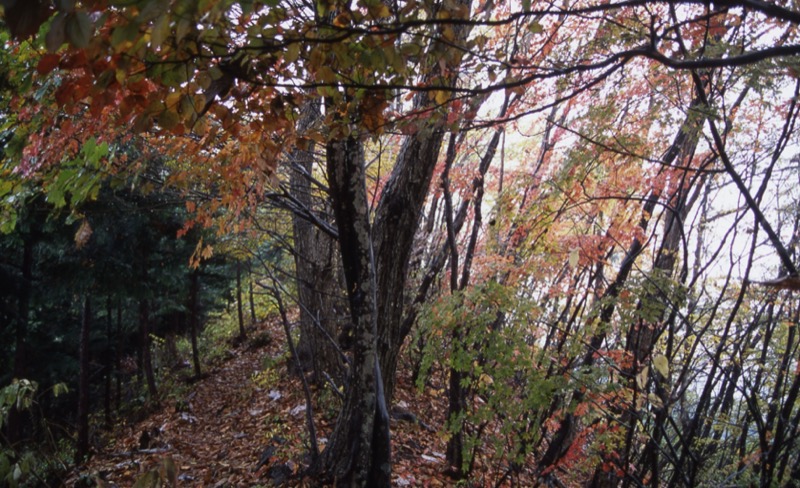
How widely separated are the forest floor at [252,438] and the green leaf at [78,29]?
365cm

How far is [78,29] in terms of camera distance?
41.9 inches

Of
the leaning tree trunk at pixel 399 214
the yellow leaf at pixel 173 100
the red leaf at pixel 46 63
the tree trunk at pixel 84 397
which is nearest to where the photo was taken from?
the red leaf at pixel 46 63

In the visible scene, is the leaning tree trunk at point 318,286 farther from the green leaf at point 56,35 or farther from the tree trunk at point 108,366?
the tree trunk at point 108,366

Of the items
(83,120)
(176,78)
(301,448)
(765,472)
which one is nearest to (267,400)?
(301,448)

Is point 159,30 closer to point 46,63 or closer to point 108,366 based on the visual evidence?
point 46,63

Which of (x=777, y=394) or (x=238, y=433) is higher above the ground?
(x=777, y=394)

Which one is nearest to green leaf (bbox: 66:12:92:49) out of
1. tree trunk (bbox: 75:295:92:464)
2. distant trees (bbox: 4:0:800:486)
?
distant trees (bbox: 4:0:800:486)

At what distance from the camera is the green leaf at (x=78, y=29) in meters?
1.04

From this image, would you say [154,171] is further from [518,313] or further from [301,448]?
[518,313]

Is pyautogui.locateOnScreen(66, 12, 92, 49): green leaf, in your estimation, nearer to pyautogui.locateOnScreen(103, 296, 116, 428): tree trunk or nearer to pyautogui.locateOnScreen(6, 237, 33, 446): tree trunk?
pyautogui.locateOnScreen(6, 237, 33, 446): tree trunk

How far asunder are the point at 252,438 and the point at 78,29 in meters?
7.03

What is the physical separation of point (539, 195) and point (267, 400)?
6101 mm

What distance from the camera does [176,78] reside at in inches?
60.2

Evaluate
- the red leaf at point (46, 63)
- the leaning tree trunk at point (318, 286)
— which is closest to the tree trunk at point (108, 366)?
the leaning tree trunk at point (318, 286)
